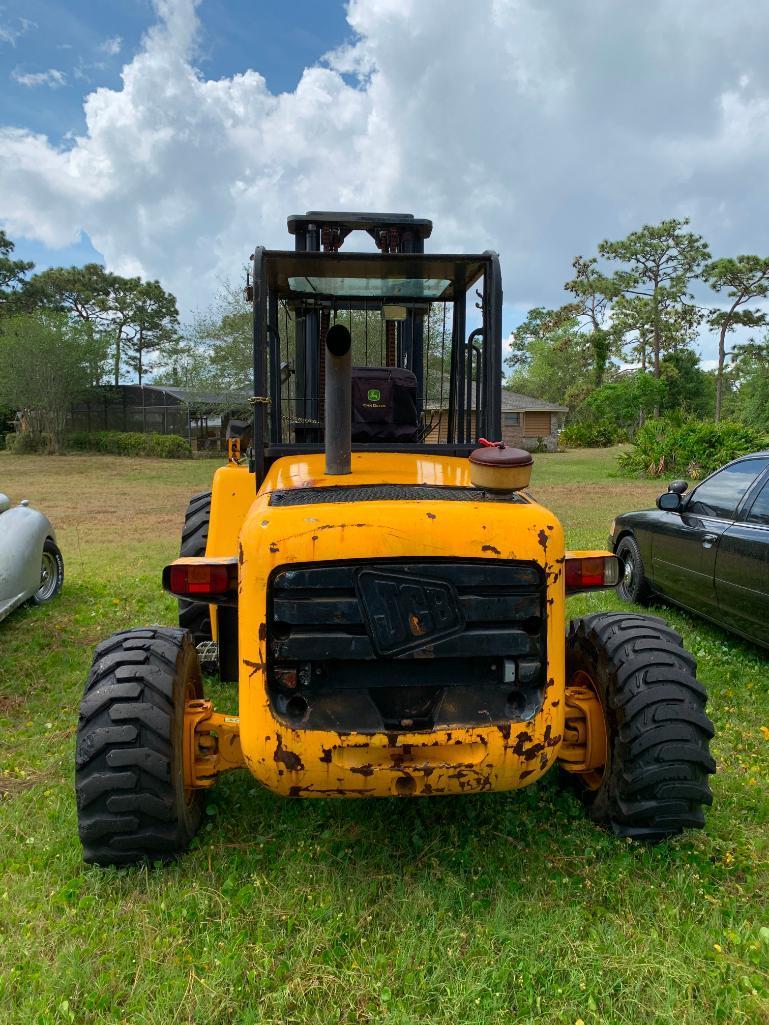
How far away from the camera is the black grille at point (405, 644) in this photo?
2.52m

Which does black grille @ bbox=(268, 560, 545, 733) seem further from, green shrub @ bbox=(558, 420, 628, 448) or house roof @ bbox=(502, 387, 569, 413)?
green shrub @ bbox=(558, 420, 628, 448)

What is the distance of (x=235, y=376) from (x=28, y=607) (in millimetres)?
24178

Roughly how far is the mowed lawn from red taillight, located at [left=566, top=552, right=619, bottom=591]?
3.43 feet

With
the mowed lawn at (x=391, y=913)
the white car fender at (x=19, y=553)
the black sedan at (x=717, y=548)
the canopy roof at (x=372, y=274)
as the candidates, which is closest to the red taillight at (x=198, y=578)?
the mowed lawn at (x=391, y=913)

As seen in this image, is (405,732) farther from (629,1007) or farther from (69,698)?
(69,698)

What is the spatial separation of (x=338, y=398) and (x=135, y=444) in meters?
31.2

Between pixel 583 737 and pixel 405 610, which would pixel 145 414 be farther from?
pixel 405 610

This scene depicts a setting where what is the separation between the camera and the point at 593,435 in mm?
41094

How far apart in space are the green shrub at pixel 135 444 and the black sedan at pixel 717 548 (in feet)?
90.3

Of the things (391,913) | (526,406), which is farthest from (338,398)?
(526,406)

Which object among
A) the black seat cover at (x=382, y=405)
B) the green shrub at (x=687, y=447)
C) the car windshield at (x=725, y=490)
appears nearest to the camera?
the black seat cover at (x=382, y=405)

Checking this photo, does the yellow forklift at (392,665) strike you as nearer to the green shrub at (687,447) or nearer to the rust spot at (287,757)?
the rust spot at (287,757)

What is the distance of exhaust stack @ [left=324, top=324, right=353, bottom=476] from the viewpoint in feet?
8.69

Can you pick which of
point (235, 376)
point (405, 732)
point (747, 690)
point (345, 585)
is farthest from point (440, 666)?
point (235, 376)
